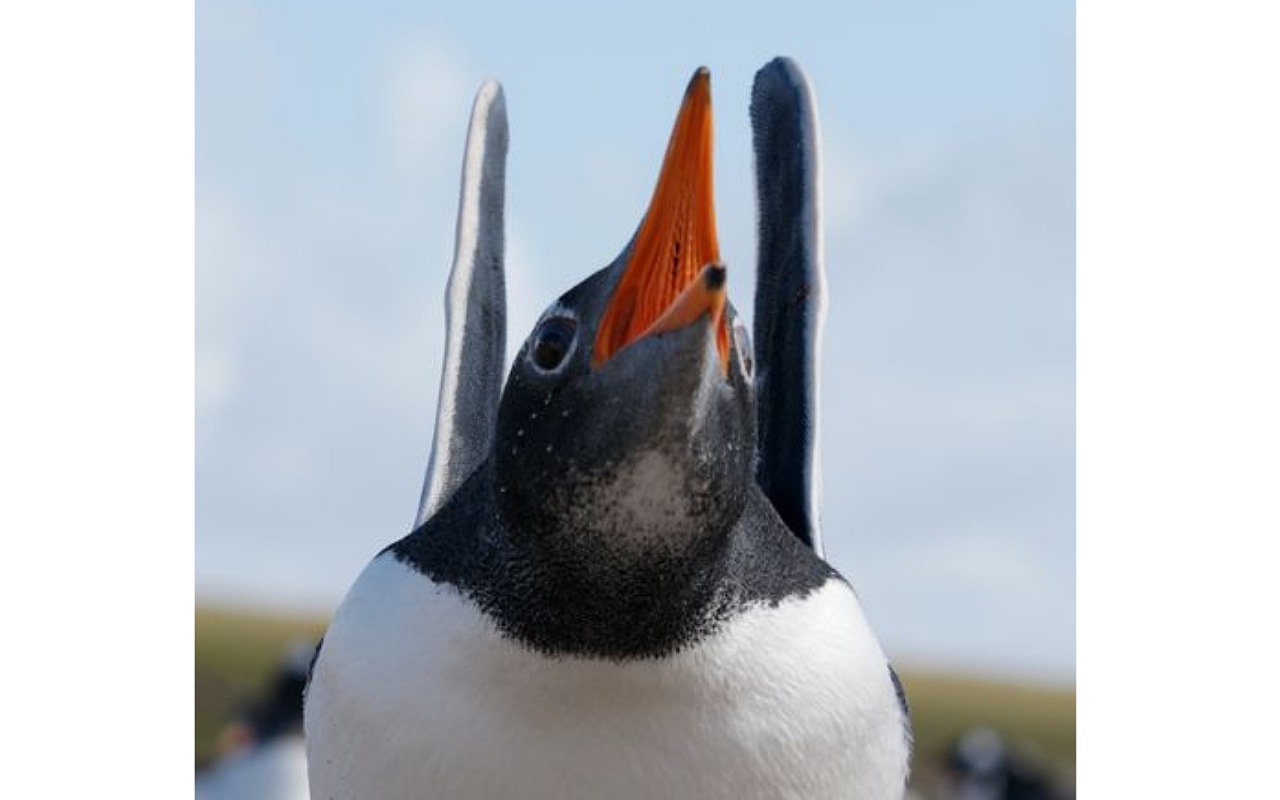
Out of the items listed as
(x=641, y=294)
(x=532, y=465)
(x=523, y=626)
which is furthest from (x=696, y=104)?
(x=523, y=626)

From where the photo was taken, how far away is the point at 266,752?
179 inches

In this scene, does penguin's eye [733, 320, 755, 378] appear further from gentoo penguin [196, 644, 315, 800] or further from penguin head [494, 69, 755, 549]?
gentoo penguin [196, 644, 315, 800]

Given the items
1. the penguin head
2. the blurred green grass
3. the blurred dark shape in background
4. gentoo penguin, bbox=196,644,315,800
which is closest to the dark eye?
the penguin head

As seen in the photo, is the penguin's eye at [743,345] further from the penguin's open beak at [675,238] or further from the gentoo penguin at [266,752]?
the gentoo penguin at [266,752]

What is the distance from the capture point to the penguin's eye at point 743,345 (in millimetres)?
1669

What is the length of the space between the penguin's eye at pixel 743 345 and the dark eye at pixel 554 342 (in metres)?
0.14

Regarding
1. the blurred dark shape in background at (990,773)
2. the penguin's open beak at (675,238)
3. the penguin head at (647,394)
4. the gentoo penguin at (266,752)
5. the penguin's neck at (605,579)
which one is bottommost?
the blurred dark shape in background at (990,773)

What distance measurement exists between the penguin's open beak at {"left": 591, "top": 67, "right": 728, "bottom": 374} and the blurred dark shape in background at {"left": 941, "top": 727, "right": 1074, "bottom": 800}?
15.6 feet

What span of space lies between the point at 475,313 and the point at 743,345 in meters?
0.80

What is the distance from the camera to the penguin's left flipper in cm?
226

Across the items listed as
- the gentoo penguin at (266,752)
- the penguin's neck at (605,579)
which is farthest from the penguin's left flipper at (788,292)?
the gentoo penguin at (266,752)

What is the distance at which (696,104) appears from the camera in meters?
1.65
